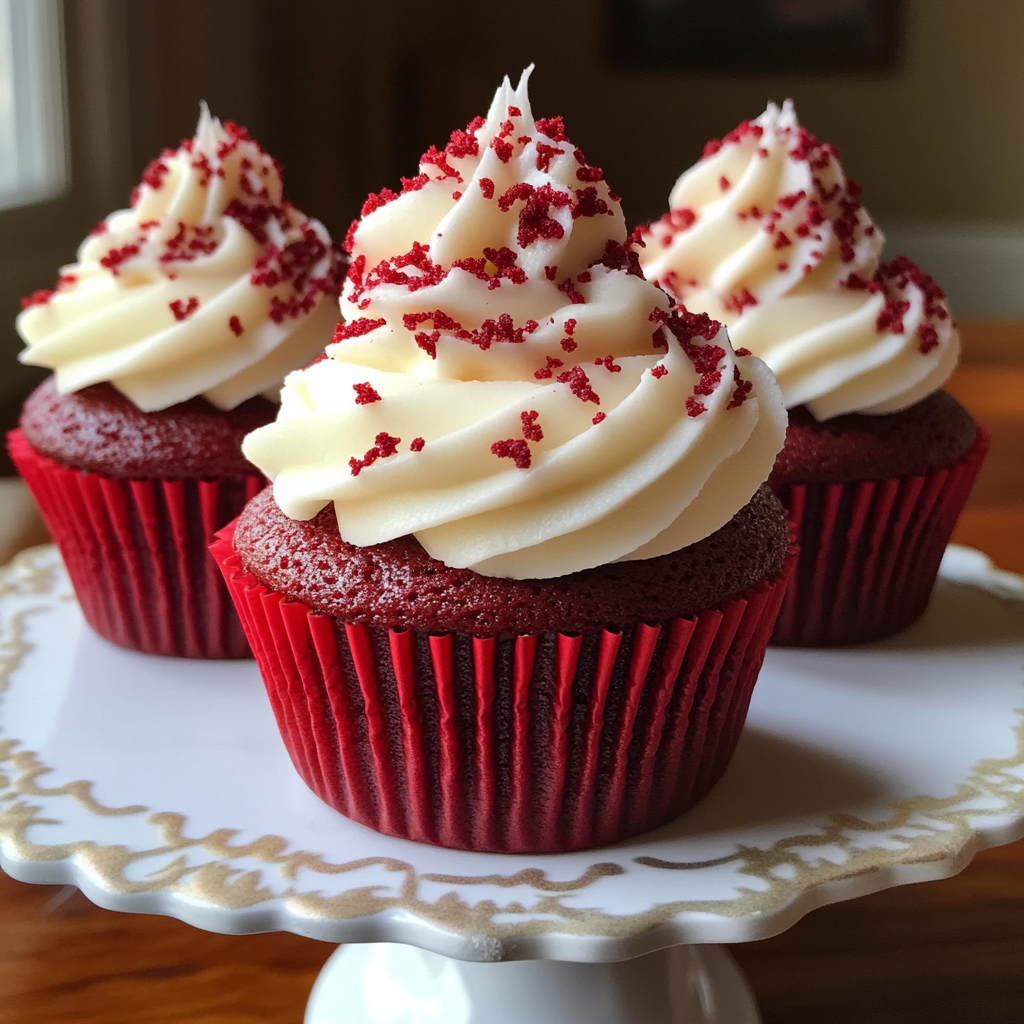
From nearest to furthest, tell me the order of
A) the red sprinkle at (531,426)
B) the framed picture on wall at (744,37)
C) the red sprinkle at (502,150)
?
1. the red sprinkle at (531,426)
2. the red sprinkle at (502,150)
3. the framed picture on wall at (744,37)

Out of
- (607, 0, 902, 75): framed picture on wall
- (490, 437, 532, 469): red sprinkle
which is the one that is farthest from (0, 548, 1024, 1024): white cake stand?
(607, 0, 902, 75): framed picture on wall

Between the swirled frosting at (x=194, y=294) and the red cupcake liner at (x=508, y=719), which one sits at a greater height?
the swirled frosting at (x=194, y=294)

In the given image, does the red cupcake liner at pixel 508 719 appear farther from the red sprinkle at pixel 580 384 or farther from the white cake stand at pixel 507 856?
the red sprinkle at pixel 580 384

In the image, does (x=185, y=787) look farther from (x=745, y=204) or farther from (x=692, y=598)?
(x=745, y=204)

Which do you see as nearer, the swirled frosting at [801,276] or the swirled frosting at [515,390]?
the swirled frosting at [515,390]

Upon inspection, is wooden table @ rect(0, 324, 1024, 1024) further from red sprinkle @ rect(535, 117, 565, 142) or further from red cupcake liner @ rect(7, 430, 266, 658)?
red sprinkle @ rect(535, 117, 565, 142)

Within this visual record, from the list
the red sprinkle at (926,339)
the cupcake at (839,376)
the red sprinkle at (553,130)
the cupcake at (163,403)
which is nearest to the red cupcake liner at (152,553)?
the cupcake at (163,403)

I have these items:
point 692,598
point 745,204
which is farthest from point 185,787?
point 745,204
